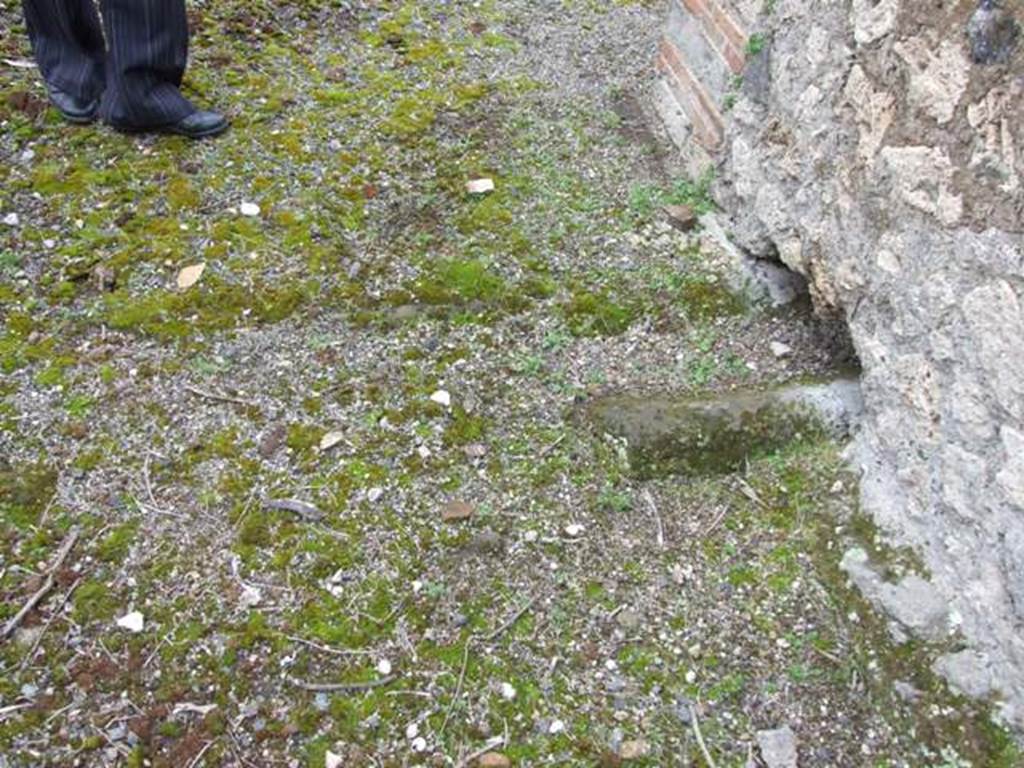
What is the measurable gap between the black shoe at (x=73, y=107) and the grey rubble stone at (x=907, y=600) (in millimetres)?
3110

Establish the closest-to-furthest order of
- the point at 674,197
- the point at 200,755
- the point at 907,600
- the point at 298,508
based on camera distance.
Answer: the point at 200,755 → the point at 907,600 → the point at 298,508 → the point at 674,197

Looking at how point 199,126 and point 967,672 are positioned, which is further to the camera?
point 199,126

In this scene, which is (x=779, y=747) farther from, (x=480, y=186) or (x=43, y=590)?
(x=480, y=186)

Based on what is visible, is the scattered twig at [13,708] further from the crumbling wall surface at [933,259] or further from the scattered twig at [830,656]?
the crumbling wall surface at [933,259]

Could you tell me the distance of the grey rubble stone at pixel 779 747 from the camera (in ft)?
6.19

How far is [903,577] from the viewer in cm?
213

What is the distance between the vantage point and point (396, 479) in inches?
93.7

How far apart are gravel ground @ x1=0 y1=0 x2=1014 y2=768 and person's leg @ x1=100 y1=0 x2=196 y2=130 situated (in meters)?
0.11

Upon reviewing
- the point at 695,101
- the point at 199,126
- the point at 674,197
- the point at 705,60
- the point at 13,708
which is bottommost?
the point at 13,708

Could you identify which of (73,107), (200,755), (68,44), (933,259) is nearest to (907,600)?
(933,259)

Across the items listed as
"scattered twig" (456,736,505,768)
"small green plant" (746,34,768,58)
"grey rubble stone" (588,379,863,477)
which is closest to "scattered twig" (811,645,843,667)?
"grey rubble stone" (588,379,863,477)

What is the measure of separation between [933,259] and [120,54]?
2816 mm

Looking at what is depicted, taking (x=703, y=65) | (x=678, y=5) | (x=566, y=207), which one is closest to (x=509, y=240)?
(x=566, y=207)

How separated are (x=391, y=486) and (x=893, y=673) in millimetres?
1275
